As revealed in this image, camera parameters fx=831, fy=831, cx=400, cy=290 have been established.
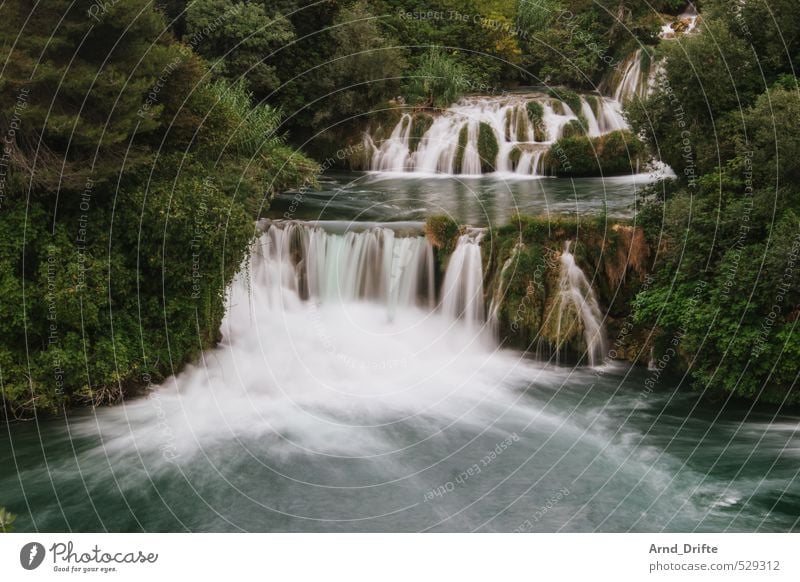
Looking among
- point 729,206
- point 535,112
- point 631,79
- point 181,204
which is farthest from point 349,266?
point 631,79

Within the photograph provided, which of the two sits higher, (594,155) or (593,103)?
(593,103)

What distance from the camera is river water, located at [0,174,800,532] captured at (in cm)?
1063

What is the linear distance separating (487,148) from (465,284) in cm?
853

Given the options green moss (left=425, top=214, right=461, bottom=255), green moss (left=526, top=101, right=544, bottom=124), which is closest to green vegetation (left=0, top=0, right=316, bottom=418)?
green moss (left=425, top=214, right=461, bottom=255)

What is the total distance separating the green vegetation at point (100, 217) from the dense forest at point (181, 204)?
0.03 metres

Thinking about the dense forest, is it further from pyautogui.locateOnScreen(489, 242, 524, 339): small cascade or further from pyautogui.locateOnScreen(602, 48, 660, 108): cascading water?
pyautogui.locateOnScreen(602, 48, 660, 108): cascading water

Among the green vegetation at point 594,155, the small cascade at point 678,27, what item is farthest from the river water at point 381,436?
the small cascade at point 678,27

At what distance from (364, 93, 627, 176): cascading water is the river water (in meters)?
5.94

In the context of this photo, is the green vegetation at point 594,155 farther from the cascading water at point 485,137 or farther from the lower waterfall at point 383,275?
the lower waterfall at point 383,275

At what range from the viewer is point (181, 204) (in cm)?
1291

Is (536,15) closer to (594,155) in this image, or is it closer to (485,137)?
(485,137)

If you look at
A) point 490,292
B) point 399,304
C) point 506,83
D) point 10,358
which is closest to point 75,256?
point 10,358

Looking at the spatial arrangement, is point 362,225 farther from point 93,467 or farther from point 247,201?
point 93,467

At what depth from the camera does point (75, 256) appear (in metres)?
12.2
